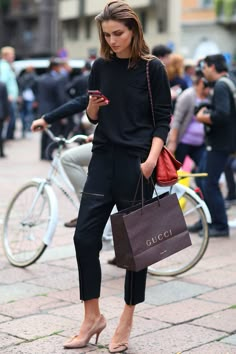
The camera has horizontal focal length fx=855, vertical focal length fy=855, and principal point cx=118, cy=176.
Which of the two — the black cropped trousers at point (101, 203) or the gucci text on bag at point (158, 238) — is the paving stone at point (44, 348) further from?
the gucci text on bag at point (158, 238)

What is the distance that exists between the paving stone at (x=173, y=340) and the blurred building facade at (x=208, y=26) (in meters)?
41.1

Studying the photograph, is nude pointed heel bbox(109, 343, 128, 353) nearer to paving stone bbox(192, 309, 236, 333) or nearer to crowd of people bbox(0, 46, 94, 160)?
paving stone bbox(192, 309, 236, 333)

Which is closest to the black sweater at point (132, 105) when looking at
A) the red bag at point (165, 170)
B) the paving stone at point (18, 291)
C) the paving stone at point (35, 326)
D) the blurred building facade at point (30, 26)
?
the red bag at point (165, 170)

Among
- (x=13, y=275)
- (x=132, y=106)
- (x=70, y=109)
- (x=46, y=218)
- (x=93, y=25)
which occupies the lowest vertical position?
(x=93, y=25)

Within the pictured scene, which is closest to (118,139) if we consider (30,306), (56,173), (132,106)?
(132,106)

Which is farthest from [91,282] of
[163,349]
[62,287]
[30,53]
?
[30,53]

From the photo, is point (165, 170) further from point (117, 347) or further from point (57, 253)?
point (57, 253)

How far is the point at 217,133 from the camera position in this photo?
7.91 meters

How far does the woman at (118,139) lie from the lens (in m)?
4.43

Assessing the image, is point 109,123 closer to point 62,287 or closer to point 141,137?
point 141,137

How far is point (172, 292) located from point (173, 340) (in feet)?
3.75

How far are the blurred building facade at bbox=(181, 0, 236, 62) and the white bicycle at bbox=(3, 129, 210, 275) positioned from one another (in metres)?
39.3

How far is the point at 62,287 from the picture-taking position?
599cm

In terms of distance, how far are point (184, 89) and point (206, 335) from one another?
16.1ft
